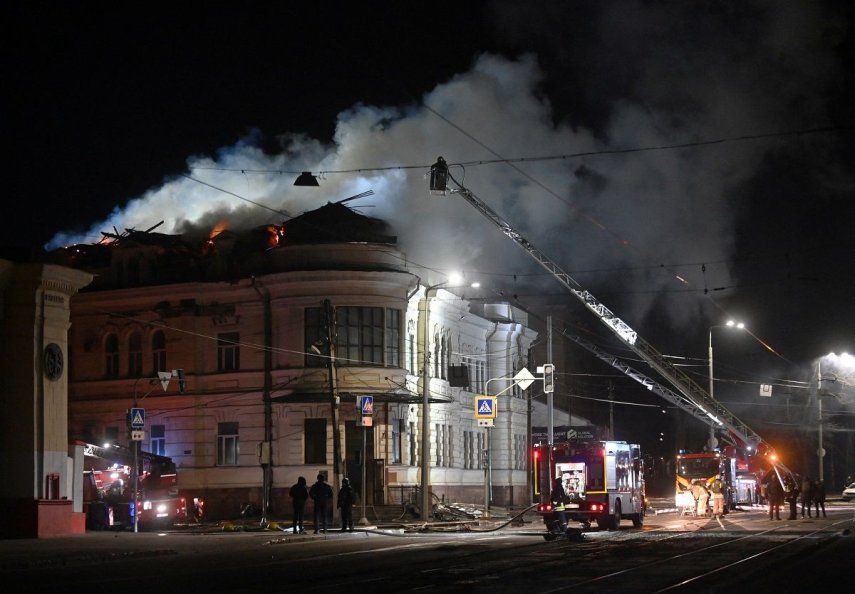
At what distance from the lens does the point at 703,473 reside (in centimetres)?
4984

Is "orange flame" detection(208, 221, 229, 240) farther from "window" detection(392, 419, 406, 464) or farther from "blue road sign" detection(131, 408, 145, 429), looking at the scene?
"blue road sign" detection(131, 408, 145, 429)

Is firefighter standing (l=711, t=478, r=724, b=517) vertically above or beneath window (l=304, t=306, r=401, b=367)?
beneath

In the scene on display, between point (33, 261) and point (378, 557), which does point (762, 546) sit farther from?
point (33, 261)

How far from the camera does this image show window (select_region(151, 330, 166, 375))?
50812mm

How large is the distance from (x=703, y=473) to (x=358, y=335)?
15786mm

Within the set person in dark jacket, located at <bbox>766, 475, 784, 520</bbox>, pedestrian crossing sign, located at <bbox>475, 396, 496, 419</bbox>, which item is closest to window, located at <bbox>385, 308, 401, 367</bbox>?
pedestrian crossing sign, located at <bbox>475, 396, 496, 419</bbox>

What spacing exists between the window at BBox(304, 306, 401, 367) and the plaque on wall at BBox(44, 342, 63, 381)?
15667 mm

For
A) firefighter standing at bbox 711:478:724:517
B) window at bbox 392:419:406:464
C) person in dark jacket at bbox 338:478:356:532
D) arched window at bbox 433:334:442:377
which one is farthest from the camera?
arched window at bbox 433:334:442:377

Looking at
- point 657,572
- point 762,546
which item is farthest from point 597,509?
point 657,572

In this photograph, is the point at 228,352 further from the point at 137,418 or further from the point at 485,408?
the point at 137,418

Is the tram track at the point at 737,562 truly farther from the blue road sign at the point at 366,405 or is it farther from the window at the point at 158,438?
the window at the point at 158,438

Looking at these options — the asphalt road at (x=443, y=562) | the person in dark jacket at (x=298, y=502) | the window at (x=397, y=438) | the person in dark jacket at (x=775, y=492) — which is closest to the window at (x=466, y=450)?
the window at (x=397, y=438)

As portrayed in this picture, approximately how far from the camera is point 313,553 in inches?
1044

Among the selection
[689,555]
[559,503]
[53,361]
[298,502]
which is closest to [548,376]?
[298,502]
